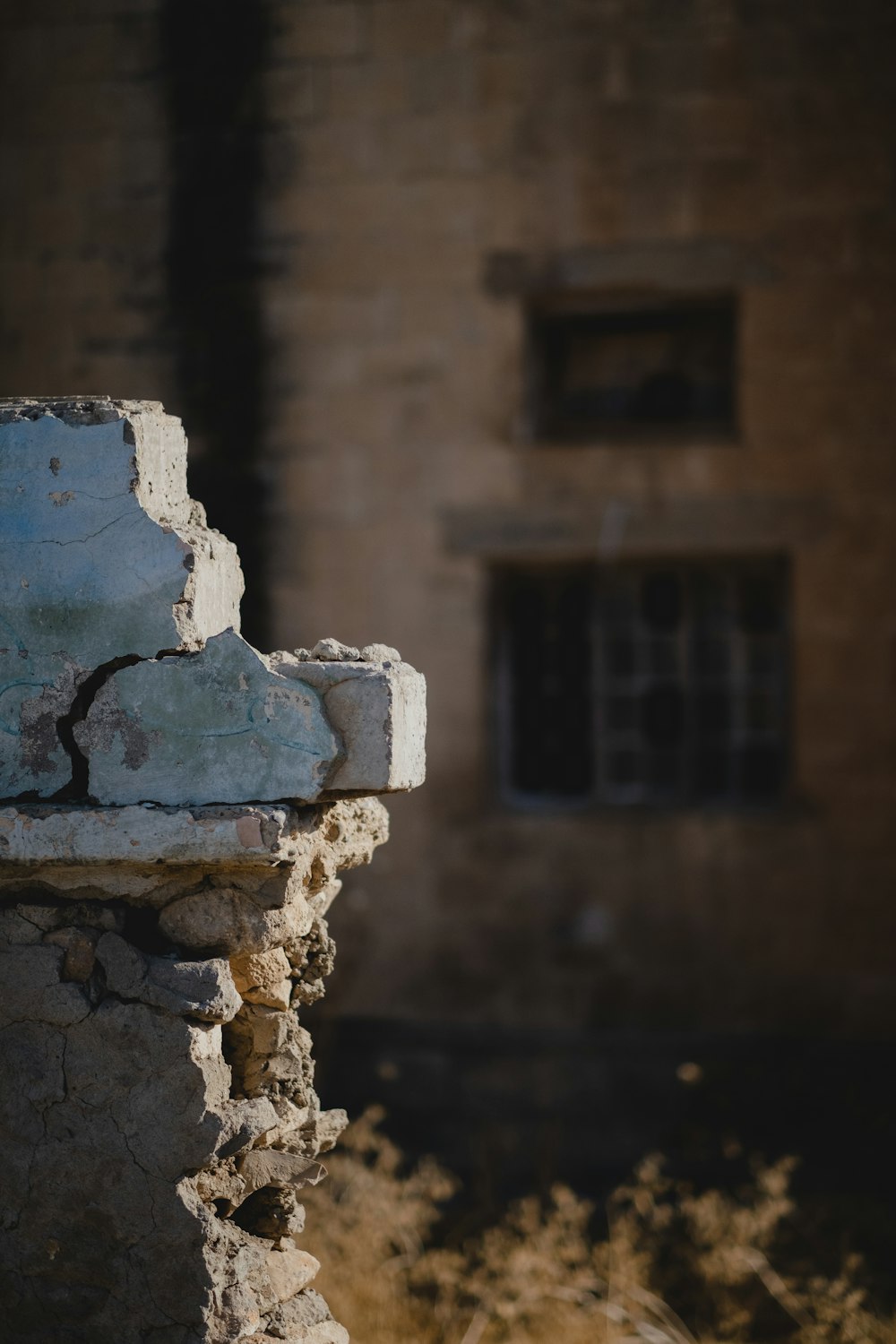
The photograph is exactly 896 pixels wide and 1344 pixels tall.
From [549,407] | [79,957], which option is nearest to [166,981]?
[79,957]

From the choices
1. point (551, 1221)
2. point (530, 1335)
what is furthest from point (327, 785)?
point (551, 1221)

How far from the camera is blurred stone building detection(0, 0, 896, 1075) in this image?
7.24 meters

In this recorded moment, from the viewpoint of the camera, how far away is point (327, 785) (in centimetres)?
285

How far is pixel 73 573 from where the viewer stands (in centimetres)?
288

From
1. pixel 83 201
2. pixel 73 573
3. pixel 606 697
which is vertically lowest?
pixel 606 697

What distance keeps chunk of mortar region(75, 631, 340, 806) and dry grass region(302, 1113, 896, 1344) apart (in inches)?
109

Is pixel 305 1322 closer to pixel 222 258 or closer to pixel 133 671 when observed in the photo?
pixel 133 671

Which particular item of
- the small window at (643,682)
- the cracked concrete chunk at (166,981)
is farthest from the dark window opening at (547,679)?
the cracked concrete chunk at (166,981)

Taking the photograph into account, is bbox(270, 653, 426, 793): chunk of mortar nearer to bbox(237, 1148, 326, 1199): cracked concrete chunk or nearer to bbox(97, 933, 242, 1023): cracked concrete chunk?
bbox(97, 933, 242, 1023): cracked concrete chunk

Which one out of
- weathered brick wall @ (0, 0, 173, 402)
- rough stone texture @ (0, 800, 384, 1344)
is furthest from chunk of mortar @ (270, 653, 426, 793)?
weathered brick wall @ (0, 0, 173, 402)

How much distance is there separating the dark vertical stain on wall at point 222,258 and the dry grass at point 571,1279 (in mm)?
3255

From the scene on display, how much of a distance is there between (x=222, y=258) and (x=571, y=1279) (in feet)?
17.7

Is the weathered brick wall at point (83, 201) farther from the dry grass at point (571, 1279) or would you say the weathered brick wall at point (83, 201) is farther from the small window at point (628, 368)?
the dry grass at point (571, 1279)

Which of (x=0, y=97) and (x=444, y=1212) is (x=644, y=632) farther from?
(x=0, y=97)
